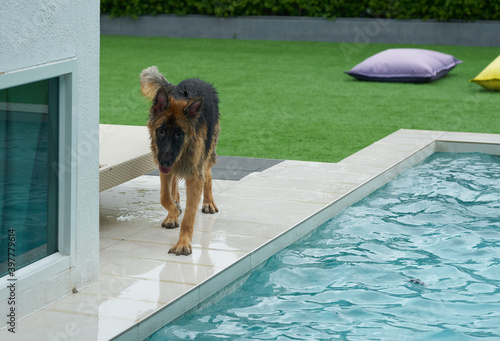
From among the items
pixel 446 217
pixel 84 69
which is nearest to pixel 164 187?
pixel 84 69

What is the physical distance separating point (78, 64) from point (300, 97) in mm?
7186

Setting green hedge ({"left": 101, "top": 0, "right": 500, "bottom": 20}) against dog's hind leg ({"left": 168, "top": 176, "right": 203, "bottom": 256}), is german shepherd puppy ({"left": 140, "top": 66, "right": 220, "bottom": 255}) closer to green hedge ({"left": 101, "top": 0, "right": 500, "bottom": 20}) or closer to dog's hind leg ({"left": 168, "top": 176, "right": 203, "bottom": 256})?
dog's hind leg ({"left": 168, "top": 176, "right": 203, "bottom": 256})

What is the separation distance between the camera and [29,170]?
12.5ft

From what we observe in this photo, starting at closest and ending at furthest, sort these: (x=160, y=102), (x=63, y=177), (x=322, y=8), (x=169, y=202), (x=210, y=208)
A: (x=63, y=177) → (x=160, y=102) → (x=169, y=202) → (x=210, y=208) → (x=322, y=8)

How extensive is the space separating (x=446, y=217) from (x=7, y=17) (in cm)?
394

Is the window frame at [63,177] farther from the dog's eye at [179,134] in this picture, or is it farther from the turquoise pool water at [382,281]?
the dog's eye at [179,134]

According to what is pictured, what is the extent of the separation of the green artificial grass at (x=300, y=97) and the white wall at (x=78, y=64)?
361 centimetres

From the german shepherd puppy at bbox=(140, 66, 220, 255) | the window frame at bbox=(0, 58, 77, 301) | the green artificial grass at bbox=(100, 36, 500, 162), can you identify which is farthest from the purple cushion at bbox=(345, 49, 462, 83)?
the window frame at bbox=(0, 58, 77, 301)

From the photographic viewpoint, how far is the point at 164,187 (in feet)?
16.6

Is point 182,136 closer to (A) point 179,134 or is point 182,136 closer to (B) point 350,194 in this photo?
(A) point 179,134

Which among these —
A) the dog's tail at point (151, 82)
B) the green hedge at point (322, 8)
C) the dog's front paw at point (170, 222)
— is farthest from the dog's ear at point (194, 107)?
the green hedge at point (322, 8)

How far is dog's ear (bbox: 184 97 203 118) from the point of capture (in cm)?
460

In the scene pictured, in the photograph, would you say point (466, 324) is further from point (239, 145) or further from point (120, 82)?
point (120, 82)

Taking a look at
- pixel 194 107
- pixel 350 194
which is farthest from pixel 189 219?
pixel 350 194
